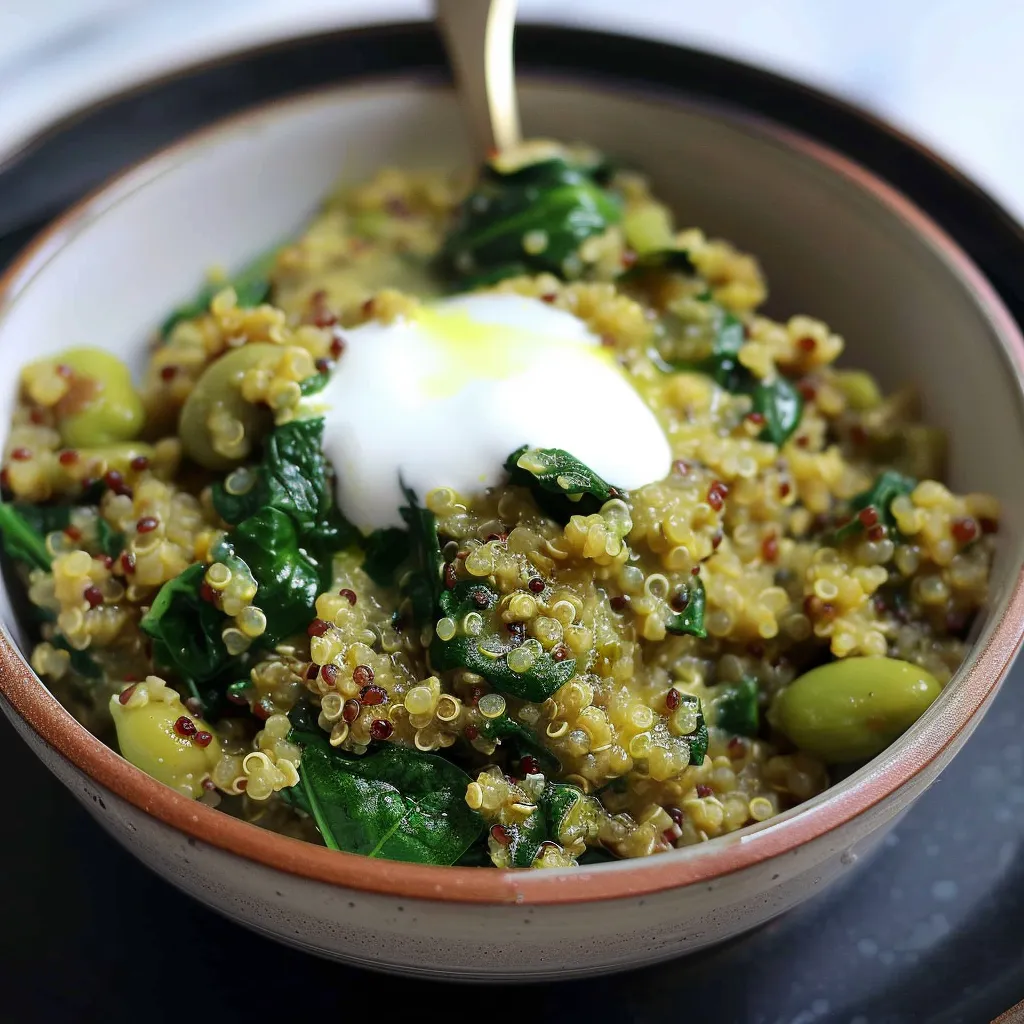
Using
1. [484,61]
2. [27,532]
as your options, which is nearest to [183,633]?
[27,532]

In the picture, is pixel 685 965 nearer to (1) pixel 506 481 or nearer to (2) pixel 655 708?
(2) pixel 655 708

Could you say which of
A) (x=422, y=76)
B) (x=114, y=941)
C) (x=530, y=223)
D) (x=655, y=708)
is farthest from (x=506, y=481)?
(x=422, y=76)

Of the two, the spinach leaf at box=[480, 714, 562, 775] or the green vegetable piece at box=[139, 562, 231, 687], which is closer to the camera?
the spinach leaf at box=[480, 714, 562, 775]

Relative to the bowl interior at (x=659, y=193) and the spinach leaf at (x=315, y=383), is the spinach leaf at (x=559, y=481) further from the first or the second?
the bowl interior at (x=659, y=193)

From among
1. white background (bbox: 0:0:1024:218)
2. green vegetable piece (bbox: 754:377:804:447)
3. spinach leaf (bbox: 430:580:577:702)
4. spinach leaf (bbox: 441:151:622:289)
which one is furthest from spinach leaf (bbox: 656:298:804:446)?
white background (bbox: 0:0:1024:218)

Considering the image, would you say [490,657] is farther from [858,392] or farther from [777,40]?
[777,40]

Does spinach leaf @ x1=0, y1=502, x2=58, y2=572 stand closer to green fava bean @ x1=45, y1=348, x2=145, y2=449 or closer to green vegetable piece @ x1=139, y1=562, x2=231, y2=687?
green fava bean @ x1=45, y1=348, x2=145, y2=449

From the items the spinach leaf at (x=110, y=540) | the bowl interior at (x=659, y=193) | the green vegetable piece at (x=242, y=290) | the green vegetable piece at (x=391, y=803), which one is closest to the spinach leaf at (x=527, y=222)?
the bowl interior at (x=659, y=193)
